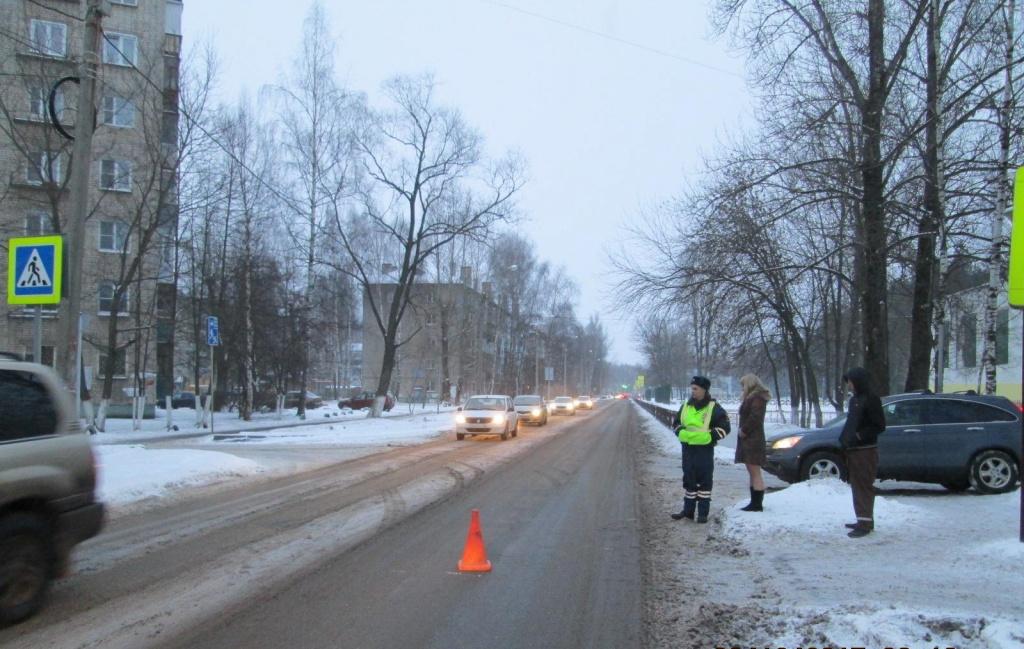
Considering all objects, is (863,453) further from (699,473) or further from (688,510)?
(688,510)

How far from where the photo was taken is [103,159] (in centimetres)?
2823

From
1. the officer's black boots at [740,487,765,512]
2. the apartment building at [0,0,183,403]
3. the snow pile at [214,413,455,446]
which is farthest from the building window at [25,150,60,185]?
the officer's black boots at [740,487,765,512]

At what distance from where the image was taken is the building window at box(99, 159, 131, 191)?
25.6 m

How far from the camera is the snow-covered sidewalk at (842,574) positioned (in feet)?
16.4

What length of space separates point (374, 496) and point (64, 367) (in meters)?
5.39

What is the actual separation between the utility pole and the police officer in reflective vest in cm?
937

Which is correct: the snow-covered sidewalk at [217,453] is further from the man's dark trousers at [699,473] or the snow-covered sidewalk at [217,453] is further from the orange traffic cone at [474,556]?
the man's dark trousers at [699,473]

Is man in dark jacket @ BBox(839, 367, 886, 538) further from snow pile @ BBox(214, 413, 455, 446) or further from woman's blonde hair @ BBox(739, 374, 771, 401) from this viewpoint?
snow pile @ BBox(214, 413, 455, 446)

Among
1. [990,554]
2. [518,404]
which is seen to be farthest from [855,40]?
[518,404]

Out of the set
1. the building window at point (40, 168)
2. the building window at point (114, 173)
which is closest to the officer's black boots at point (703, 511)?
the building window at point (40, 168)

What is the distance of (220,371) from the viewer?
133 ft

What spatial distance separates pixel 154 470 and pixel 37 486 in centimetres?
853

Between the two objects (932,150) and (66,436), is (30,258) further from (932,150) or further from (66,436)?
(932,150)

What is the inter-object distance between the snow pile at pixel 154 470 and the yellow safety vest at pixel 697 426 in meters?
7.90
